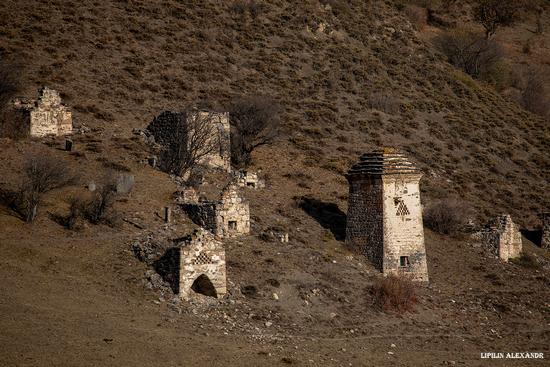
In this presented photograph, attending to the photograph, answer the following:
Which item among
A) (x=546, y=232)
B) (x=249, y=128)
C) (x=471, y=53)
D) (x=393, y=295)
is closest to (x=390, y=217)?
(x=393, y=295)

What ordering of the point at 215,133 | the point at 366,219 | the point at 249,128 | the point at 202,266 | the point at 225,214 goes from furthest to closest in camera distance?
the point at 249,128, the point at 215,133, the point at 366,219, the point at 225,214, the point at 202,266

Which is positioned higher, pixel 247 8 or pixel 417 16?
pixel 417 16

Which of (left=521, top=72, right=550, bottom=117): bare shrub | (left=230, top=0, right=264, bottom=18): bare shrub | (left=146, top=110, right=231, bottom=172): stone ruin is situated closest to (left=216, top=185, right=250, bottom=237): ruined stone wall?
(left=146, top=110, right=231, bottom=172): stone ruin

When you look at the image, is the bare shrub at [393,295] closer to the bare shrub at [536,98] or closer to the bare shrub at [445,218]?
the bare shrub at [445,218]

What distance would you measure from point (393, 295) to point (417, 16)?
189ft

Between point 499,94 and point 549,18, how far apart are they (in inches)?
1241

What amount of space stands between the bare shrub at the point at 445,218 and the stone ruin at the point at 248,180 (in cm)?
692

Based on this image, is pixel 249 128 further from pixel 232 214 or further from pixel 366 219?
pixel 232 214

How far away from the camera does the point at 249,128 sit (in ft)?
127

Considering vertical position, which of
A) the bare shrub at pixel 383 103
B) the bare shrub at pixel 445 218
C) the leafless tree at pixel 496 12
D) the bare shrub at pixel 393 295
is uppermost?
the leafless tree at pixel 496 12

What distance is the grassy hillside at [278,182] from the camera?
20141mm

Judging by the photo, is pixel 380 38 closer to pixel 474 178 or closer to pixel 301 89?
pixel 301 89

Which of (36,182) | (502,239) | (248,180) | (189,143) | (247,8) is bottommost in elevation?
(502,239)

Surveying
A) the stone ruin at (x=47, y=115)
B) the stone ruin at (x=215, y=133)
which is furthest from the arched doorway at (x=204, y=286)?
the stone ruin at (x=47, y=115)
